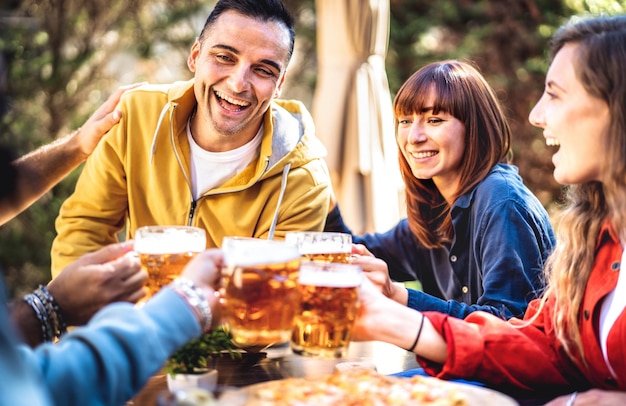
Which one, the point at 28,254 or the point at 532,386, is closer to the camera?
the point at 532,386

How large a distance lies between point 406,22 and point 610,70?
7964mm

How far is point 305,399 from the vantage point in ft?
4.53

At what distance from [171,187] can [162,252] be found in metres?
1.22

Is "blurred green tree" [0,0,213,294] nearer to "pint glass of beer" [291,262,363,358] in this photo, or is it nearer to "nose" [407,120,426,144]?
"nose" [407,120,426,144]

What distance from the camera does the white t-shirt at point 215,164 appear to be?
285cm

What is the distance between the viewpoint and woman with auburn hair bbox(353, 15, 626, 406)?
173cm

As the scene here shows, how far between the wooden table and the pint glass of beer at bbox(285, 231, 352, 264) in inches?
13.0

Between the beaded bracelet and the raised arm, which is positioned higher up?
the raised arm

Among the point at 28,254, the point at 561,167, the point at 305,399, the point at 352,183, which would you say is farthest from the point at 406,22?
the point at 305,399

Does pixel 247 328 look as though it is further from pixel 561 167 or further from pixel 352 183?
pixel 352 183

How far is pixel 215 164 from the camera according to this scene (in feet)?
9.43

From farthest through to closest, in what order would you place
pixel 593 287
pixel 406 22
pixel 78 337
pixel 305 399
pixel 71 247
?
pixel 406 22 < pixel 71 247 < pixel 593 287 < pixel 305 399 < pixel 78 337

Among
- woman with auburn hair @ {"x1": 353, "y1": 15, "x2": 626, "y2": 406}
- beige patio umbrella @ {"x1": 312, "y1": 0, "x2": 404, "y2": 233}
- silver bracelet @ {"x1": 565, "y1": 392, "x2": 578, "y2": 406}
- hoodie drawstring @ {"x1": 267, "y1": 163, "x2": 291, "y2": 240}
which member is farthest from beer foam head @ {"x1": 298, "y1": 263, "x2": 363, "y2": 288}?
beige patio umbrella @ {"x1": 312, "y1": 0, "x2": 404, "y2": 233}

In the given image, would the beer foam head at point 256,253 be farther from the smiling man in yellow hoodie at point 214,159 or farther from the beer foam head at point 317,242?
the smiling man in yellow hoodie at point 214,159
